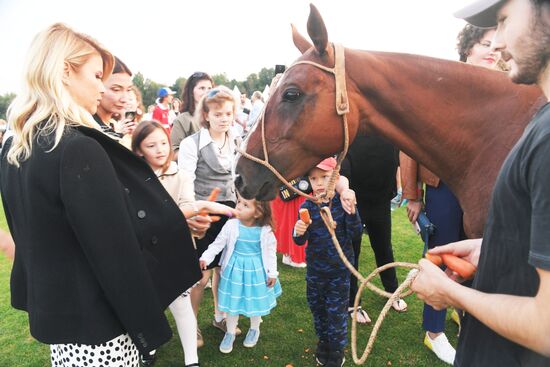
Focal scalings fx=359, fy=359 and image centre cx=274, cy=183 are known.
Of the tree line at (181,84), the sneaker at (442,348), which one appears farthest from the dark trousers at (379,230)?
the tree line at (181,84)

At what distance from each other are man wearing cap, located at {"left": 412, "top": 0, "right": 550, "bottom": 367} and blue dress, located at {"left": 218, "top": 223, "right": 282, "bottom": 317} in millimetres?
2168

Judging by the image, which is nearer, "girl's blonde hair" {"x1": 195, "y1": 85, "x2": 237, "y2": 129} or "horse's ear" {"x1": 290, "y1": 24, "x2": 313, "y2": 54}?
"horse's ear" {"x1": 290, "y1": 24, "x2": 313, "y2": 54}

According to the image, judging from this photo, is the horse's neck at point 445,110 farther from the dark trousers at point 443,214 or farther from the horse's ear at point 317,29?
the dark trousers at point 443,214

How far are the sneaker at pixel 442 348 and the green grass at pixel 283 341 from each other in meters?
0.06

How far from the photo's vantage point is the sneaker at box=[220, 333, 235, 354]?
10.9 ft

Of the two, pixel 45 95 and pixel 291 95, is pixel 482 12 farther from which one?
pixel 45 95

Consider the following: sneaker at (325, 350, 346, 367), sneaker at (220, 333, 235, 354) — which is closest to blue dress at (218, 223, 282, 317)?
sneaker at (220, 333, 235, 354)

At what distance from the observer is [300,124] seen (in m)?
1.94

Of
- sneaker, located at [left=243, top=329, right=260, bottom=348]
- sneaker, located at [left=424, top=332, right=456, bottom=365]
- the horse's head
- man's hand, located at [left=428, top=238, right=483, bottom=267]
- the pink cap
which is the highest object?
the horse's head

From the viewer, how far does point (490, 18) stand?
1.39m

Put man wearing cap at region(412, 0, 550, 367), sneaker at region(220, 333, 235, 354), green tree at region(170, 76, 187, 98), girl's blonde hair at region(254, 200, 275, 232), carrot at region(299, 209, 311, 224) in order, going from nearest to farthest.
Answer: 1. man wearing cap at region(412, 0, 550, 367)
2. carrot at region(299, 209, 311, 224)
3. girl's blonde hair at region(254, 200, 275, 232)
4. sneaker at region(220, 333, 235, 354)
5. green tree at region(170, 76, 187, 98)

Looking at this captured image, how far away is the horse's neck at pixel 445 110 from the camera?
1.73 m

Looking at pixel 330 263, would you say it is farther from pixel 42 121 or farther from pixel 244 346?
pixel 42 121

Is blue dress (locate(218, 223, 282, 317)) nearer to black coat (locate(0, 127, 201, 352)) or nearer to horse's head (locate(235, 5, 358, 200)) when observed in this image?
horse's head (locate(235, 5, 358, 200))
